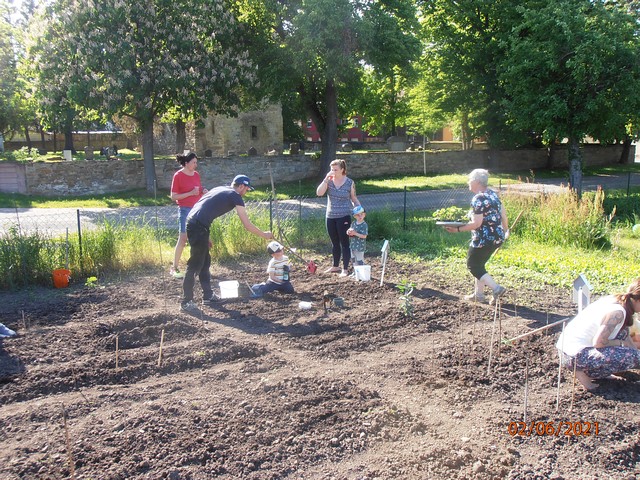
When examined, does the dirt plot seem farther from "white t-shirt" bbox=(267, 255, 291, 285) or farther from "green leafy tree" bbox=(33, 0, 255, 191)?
"green leafy tree" bbox=(33, 0, 255, 191)

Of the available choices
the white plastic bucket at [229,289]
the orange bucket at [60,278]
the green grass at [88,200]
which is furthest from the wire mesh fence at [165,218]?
the white plastic bucket at [229,289]

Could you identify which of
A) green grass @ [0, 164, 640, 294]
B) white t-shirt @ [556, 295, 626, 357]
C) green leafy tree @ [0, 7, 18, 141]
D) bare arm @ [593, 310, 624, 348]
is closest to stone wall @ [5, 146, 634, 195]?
green grass @ [0, 164, 640, 294]

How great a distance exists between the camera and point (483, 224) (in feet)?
22.1

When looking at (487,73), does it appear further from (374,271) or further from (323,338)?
(323,338)

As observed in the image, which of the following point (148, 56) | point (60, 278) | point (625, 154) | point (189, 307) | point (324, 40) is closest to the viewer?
point (189, 307)

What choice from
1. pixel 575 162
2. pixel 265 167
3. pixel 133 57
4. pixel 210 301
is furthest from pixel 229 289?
pixel 265 167

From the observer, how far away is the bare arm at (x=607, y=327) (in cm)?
457

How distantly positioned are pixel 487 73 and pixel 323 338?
22640 mm

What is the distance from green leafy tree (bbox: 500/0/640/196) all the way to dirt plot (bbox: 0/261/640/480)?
482 inches

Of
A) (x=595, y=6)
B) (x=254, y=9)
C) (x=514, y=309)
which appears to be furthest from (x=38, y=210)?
(x=595, y=6)

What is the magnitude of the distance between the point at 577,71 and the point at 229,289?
13.6 metres

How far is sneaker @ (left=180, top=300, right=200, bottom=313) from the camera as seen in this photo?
6891 mm

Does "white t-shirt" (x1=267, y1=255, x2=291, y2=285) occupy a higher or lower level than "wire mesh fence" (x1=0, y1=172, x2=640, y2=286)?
lower

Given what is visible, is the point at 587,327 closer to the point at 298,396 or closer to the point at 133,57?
the point at 298,396
